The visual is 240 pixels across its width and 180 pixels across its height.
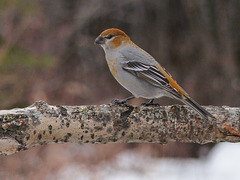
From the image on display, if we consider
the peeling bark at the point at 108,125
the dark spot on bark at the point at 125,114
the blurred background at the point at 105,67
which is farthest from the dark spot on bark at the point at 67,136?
the blurred background at the point at 105,67

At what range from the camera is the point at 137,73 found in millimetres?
3578

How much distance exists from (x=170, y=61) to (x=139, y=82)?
5211 millimetres

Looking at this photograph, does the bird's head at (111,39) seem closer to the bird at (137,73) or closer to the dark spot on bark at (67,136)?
the bird at (137,73)

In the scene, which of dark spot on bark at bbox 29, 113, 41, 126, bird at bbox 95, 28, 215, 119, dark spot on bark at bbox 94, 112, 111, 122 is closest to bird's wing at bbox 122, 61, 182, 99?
bird at bbox 95, 28, 215, 119

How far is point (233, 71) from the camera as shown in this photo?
7.90 m

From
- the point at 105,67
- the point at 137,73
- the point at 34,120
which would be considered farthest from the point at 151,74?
the point at 105,67

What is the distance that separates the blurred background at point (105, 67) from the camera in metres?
6.98

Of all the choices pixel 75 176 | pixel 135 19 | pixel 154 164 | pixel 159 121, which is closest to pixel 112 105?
pixel 159 121

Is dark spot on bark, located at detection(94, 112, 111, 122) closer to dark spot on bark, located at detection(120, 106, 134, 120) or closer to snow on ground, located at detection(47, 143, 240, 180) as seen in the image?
dark spot on bark, located at detection(120, 106, 134, 120)

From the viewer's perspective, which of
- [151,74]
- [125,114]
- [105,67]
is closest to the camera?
[125,114]

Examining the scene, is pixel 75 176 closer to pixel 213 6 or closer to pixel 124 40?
pixel 124 40

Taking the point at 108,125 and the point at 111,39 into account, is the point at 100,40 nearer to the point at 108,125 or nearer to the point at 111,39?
the point at 111,39

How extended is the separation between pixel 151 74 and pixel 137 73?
14 centimetres

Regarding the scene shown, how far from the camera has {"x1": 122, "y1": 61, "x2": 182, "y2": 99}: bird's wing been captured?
3.43 meters
